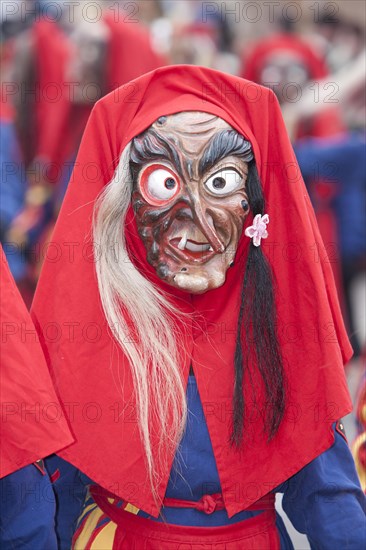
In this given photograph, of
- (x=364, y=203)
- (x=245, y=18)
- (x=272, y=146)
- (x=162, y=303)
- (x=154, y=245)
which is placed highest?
(x=245, y=18)

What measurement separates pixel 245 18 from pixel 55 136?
7664mm

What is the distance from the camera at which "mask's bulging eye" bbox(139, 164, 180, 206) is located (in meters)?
2.44

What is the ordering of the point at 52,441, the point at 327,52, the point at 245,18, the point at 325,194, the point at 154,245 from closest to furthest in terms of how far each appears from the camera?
the point at 52,441 → the point at 154,245 → the point at 325,194 → the point at 327,52 → the point at 245,18

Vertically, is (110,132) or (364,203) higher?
(110,132)

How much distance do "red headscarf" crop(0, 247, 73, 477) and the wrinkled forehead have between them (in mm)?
561

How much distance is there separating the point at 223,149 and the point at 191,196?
6.1 inches

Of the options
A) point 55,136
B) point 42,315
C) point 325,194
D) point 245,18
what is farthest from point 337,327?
point 245,18

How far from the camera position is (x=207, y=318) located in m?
2.59

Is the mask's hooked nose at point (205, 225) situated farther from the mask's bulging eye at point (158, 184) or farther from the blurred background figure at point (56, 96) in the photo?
the blurred background figure at point (56, 96)

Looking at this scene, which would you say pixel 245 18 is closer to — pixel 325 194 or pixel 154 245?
pixel 325 194

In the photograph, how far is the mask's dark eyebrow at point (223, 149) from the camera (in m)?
2.43

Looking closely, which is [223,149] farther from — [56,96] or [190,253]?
[56,96]

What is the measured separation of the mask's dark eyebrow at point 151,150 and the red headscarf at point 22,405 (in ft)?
1.52

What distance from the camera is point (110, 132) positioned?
2.55 meters
